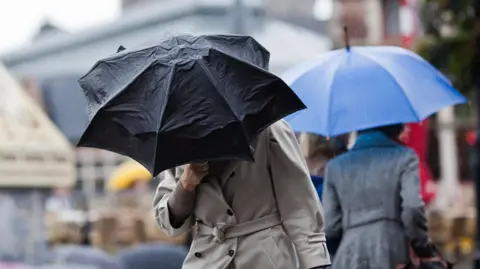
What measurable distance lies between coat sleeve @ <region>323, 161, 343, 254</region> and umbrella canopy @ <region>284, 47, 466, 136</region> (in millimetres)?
261

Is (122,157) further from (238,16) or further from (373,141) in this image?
(373,141)

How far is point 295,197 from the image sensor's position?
4434mm

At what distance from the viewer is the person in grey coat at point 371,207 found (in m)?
6.23

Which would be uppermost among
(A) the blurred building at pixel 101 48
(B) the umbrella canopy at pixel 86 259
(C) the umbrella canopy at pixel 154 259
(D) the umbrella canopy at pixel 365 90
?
(D) the umbrella canopy at pixel 365 90

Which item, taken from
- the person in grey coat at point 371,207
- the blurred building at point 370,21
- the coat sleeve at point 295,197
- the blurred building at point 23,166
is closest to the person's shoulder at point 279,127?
the coat sleeve at point 295,197

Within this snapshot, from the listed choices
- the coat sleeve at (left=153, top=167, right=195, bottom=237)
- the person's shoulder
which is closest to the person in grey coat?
the person's shoulder

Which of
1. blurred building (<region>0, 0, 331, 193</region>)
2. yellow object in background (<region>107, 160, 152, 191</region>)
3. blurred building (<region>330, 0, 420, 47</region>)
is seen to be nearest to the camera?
yellow object in background (<region>107, 160, 152, 191</region>)

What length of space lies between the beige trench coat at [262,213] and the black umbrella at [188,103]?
0.76 ft

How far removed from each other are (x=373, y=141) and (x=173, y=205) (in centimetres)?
225

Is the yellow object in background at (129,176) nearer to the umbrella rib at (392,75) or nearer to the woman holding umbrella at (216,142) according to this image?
the umbrella rib at (392,75)

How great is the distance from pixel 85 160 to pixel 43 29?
2590cm

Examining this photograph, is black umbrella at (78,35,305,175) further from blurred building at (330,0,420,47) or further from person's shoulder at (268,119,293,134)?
blurred building at (330,0,420,47)

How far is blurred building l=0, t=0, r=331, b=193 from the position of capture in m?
54.7

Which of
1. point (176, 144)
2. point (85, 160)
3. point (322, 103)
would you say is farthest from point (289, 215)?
point (85, 160)
